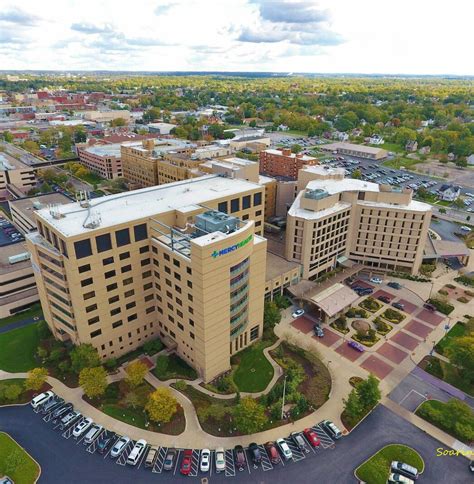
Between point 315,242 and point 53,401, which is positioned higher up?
point 315,242

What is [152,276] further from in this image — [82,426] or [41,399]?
[41,399]

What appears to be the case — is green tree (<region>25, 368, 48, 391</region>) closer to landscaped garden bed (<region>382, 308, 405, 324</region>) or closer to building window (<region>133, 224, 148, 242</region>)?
building window (<region>133, 224, 148, 242</region>)

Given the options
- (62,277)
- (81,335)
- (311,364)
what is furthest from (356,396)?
(62,277)

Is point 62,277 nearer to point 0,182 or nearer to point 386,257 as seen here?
point 386,257

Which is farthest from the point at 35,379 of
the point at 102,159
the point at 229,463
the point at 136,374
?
the point at 102,159

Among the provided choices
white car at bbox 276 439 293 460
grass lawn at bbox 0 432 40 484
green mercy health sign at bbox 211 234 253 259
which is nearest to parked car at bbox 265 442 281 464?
white car at bbox 276 439 293 460

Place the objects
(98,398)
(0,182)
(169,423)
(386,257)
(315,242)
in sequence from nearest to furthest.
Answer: (169,423) < (98,398) < (315,242) < (386,257) < (0,182)
